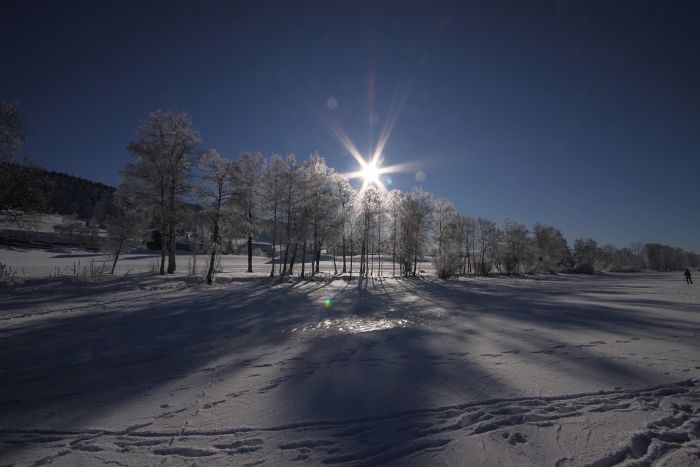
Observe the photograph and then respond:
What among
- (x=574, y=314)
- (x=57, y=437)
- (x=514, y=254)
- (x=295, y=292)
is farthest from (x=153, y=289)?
(x=514, y=254)

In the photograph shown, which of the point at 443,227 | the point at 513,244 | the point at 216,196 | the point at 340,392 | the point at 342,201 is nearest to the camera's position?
the point at 340,392

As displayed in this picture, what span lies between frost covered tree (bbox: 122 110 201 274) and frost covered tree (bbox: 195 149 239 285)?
7.95ft

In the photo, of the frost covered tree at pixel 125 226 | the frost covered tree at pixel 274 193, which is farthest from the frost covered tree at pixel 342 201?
the frost covered tree at pixel 125 226

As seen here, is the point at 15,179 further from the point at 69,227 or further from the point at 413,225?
the point at 69,227

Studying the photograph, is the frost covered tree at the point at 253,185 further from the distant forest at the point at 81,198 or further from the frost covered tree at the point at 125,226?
the distant forest at the point at 81,198

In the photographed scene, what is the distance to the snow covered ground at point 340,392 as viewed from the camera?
323 cm

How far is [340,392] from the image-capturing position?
4660mm

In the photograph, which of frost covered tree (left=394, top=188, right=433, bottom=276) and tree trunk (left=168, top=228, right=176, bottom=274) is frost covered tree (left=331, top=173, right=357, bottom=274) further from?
tree trunk (left=168, top=228, right=176, bottom=274)

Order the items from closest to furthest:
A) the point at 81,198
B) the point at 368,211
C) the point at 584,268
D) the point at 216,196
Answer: the point at 216,196 < the point at 368,211 < the point at 584,268 < the point at 81,198

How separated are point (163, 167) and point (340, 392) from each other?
70.8ft

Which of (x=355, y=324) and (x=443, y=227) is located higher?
(x=443, y=227)

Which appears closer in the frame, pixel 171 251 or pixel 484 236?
pixel 171 251

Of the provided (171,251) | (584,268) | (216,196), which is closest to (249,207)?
(216,196)

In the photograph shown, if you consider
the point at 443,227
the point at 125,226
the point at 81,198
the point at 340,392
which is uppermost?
the point at 81,198
